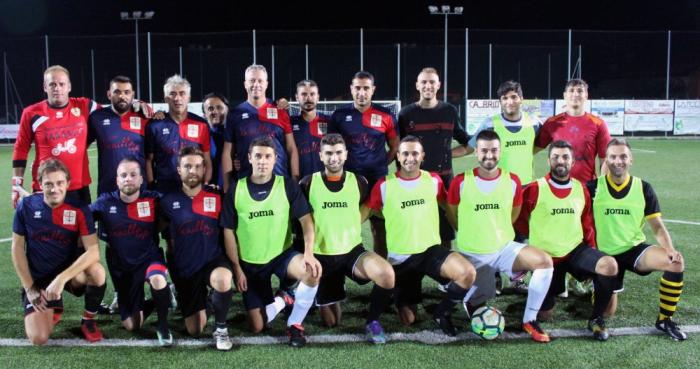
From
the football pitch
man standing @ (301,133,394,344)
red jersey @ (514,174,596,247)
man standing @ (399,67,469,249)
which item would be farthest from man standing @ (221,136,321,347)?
red jersey @ (514,174,596,247)

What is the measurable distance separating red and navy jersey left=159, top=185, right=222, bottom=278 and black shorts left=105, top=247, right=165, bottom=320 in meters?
0.15

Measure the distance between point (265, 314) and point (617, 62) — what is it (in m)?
28.4

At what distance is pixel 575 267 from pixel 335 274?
153 centimetres

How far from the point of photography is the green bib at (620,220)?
12.9ft

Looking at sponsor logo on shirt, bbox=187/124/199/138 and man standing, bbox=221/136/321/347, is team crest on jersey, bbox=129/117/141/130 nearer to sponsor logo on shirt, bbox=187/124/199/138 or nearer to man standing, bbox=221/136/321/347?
sponsor logo on shirt, bbox=187/124/199/138

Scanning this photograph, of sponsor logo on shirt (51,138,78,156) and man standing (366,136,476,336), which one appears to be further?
sponsor logo on shirt (51,138,78,156)

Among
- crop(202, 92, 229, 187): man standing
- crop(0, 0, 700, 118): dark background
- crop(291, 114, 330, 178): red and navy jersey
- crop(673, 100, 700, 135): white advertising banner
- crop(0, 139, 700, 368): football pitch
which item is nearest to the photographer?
crop(0, 139, 700, 368): football pitch

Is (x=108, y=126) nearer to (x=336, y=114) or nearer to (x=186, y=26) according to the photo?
(x=336, y=114)

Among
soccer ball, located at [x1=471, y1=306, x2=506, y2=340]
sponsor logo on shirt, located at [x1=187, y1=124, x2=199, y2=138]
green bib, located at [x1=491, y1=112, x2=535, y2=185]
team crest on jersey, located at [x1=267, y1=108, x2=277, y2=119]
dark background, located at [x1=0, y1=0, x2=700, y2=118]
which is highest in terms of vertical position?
dark background, located at [x1=0, y1=0, x2=700, y2=118]

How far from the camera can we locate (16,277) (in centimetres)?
499

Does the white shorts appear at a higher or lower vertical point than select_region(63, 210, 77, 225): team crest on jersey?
lower

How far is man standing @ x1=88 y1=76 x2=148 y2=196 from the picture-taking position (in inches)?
176

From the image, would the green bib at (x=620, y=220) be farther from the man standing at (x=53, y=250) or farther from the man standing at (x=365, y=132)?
the man standing at (x=53, y=250)

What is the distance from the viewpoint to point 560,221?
393 cm
